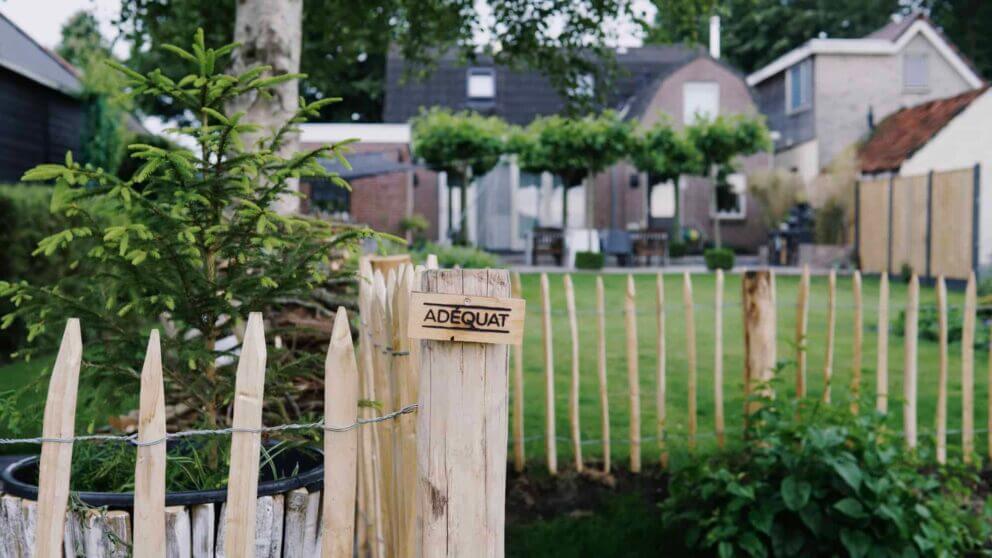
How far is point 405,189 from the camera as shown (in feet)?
88.7

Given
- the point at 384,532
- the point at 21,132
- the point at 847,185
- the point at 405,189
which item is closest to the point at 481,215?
the point at 405,189

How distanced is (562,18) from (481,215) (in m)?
20.9

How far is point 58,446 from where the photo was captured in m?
2.25

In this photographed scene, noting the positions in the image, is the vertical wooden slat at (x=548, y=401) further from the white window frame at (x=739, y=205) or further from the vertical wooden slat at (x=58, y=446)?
the white window frame at (x=739, y=205)

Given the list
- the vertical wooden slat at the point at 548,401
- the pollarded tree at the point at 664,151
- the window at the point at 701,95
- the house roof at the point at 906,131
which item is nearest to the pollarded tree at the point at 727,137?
the pollarded tree at the point at 664,151

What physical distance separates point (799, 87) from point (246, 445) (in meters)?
28.1

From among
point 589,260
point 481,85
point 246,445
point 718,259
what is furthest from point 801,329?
point 481,85

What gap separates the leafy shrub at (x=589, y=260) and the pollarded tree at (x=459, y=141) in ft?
12.4

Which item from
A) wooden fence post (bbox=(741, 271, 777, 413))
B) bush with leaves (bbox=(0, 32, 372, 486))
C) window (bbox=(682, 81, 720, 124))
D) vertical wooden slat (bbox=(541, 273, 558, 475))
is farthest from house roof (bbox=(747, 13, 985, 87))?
bush with leaves (bbox=(0, 32, 372, 486))

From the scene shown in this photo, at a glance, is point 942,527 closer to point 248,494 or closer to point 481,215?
point 248,494

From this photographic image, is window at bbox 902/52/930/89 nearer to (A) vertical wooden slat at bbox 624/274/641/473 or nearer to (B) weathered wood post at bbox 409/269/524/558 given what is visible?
(A) vertical wooden slat at bbox 624/274/641/473

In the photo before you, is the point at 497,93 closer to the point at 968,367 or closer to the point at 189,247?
the point at 968,367

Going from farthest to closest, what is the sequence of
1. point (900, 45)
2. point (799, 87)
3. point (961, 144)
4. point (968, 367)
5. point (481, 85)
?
point (481, 85) → point (799, 87) → point (900, 45) → point (961, 144) → point (968, 367)

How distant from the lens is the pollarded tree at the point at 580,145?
2181 cm
